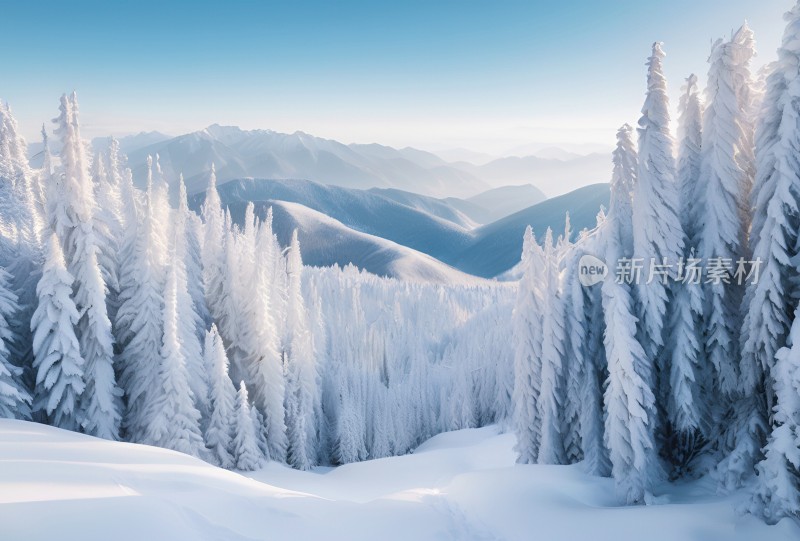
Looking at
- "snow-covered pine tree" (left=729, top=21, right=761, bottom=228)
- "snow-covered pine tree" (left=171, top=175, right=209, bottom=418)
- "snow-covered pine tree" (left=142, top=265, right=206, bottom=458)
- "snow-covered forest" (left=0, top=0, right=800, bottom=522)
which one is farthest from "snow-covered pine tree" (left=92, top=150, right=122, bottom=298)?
"snow-covered pine tree" (left=729, top=21, right=761, bottom=228)

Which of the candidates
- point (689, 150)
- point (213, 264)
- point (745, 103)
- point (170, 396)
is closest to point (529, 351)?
point (689, 150)

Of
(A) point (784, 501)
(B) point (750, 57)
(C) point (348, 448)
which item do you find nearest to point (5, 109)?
(C) point (348, 448)

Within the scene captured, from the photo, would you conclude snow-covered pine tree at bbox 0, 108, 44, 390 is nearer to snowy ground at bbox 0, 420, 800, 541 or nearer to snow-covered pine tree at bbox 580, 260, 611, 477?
snowy ground at bbox 0, 420, 800, 541

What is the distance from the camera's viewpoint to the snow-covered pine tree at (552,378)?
20.9 metres

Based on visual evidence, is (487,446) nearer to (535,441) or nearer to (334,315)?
(535,441)

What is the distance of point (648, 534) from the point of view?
1157cm

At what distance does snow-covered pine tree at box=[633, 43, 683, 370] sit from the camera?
1513cm

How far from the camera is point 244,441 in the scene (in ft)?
94.5

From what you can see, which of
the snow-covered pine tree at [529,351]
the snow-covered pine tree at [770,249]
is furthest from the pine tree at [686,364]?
the snow-covered pine tree at [529,351]

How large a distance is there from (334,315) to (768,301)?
77.4 meters

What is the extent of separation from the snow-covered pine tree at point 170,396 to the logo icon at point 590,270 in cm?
2061

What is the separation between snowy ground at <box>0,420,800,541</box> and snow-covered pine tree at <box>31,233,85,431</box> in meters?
6.66

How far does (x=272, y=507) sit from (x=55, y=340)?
16263 mm

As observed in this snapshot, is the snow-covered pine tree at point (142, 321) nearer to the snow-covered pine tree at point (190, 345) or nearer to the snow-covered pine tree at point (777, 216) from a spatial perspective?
the snow-covered pine tree at point (190, 345)
